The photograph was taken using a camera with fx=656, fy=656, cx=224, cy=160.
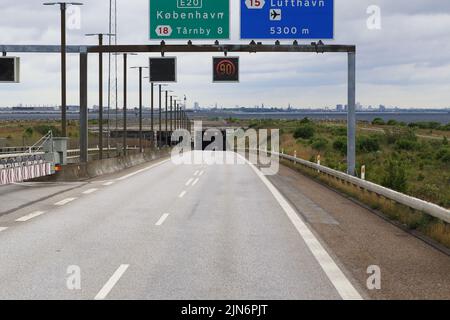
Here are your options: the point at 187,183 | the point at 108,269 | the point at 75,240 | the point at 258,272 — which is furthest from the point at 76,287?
the point at 187,183

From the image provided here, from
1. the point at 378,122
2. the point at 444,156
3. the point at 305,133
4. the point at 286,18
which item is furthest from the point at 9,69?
the point at 378,122

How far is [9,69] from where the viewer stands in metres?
28.1

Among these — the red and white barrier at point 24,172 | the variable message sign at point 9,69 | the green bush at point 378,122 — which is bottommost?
the red and white barrier at point 24,172

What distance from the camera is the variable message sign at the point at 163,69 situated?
29.4 m

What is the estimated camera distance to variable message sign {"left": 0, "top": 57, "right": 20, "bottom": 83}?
1102 inches

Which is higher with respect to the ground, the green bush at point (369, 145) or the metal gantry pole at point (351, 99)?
the metal gantry pole at point (351, 99)

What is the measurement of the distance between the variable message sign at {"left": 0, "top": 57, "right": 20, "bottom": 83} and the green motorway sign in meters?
6.93

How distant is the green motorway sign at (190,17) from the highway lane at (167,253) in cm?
879

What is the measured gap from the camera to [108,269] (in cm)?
900

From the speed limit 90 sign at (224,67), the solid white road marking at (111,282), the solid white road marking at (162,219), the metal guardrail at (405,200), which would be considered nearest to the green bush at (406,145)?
the speed limit 90 sign at (224,67)

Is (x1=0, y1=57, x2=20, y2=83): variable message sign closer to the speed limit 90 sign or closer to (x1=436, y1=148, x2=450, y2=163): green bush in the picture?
the speed limit 90 sign

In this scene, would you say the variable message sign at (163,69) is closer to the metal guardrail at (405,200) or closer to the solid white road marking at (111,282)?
the metal guardrail at (405,200)

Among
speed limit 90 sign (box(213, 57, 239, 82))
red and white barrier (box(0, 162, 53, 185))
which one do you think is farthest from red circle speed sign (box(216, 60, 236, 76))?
red and white barrier (box(0, 162, 53, 185))
